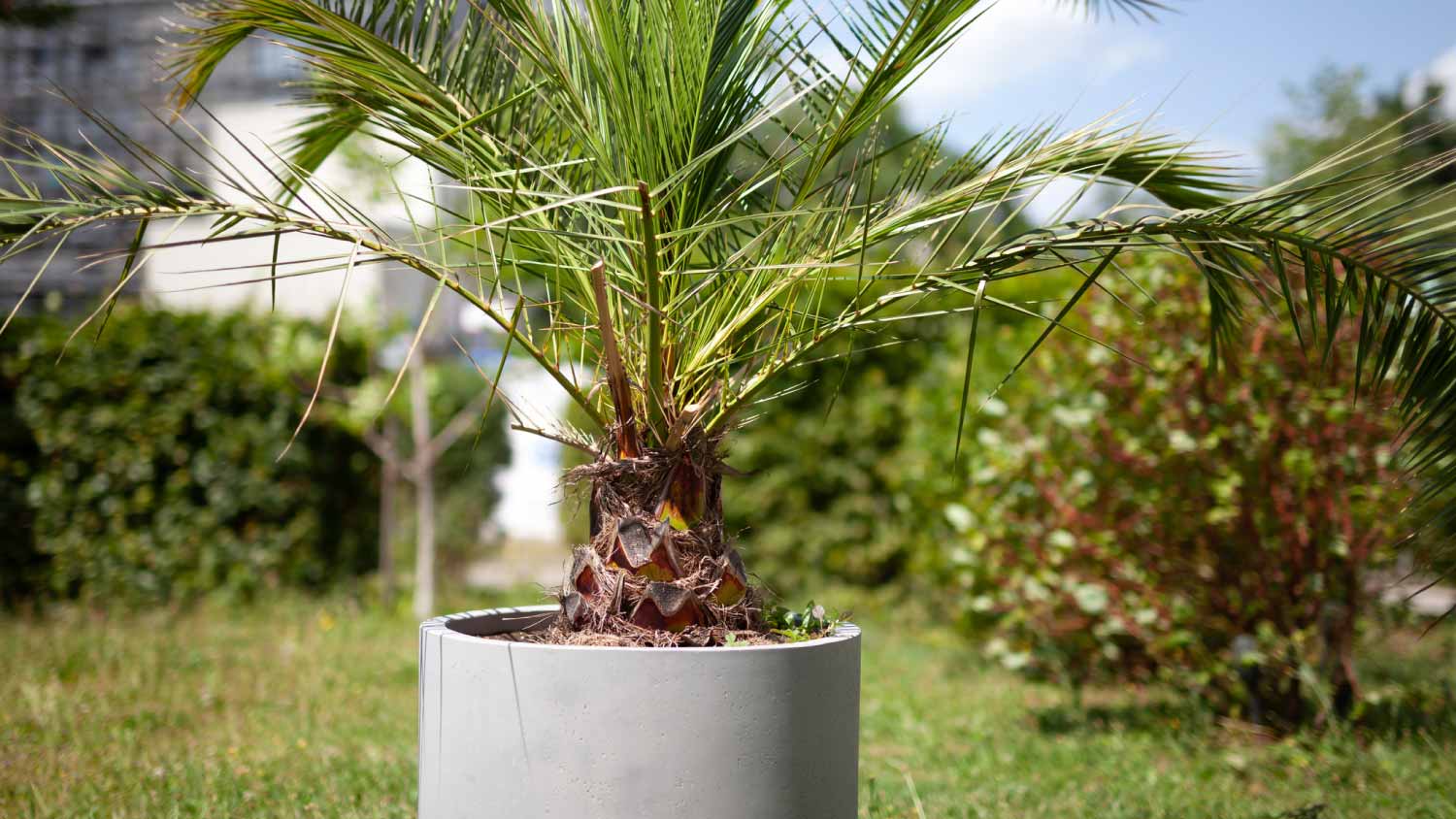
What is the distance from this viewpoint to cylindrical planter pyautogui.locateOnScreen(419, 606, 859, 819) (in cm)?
201

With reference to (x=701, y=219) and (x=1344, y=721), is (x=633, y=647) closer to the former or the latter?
(x=701, y=219)

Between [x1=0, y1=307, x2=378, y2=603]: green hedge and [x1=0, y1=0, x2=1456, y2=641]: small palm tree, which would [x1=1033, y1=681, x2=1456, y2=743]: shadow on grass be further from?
[x1=0, y1=307, x2=378, y2=603]: green hedge

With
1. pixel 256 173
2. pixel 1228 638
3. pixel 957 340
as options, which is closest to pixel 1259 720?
pixel 1228 638

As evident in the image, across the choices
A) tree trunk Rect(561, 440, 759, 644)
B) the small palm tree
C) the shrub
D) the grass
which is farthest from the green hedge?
tree trunk Rect(561, 440, 759, 644)

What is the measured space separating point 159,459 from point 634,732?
18.9ft

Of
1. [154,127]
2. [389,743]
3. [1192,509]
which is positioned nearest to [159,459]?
[389,743]

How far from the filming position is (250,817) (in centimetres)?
304

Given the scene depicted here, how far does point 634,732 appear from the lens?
78.8 inches

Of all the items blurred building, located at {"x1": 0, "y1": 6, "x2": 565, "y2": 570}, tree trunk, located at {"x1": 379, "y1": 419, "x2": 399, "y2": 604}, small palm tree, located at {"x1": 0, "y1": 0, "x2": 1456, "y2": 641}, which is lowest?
tree trunk, located at {"x1": 379, "y1": 419, "x2": 399, "y2": 604}

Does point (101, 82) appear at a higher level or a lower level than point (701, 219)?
higher

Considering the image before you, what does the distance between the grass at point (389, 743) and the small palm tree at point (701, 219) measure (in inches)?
59.8

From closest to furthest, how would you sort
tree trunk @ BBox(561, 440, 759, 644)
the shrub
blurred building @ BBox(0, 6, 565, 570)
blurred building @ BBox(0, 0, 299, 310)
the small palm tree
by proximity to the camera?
the small palm tree → tree trunk @ BBox(561, 440, 759, 644) → the shrub → blurred building @ BBox(0, 6, 565, 570) → blurred building @ BBox(0, 0, 299, 310)

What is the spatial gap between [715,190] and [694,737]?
4.24 ft

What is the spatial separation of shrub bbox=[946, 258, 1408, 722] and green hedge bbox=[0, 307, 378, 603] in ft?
Result: 14.2
